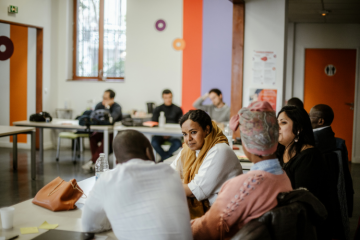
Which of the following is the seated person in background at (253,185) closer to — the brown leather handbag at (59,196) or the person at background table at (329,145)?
the brown leather handbag at (59,196)

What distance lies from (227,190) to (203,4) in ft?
20.6

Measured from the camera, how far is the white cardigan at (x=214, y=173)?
2135mm

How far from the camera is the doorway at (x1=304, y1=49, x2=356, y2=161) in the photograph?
7578 millimetres

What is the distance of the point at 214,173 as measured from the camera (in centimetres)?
214

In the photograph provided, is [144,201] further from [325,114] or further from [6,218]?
[325,114]

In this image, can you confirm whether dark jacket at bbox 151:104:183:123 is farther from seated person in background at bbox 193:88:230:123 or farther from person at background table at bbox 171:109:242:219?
person at background table at bbox 171:109:242:219

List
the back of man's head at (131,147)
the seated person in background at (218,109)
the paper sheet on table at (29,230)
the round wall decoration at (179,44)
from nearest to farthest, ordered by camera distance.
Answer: the back of man's head at (131,147) < the paper sheet on table at (29,230) < the seated person in background at (218,109) < the round wall decoration at (179,44)

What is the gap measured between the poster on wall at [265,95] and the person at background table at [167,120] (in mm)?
1593

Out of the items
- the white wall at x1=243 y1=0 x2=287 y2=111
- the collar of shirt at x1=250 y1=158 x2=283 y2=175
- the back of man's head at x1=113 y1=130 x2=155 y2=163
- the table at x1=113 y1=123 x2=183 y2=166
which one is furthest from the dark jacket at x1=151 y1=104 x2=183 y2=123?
the collar of shirt at x1=250 y1=158 x2=283 y2=175

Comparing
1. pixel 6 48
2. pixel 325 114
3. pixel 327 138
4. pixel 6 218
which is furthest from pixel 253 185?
pixel 6 48

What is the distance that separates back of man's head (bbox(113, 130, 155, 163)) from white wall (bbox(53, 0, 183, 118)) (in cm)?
599

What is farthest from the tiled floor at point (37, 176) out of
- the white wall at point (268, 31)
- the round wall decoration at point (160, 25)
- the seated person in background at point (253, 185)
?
the round wall decoration at point (160, 25)

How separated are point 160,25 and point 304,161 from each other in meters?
5.96

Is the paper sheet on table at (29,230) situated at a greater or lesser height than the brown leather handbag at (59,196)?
lesser
